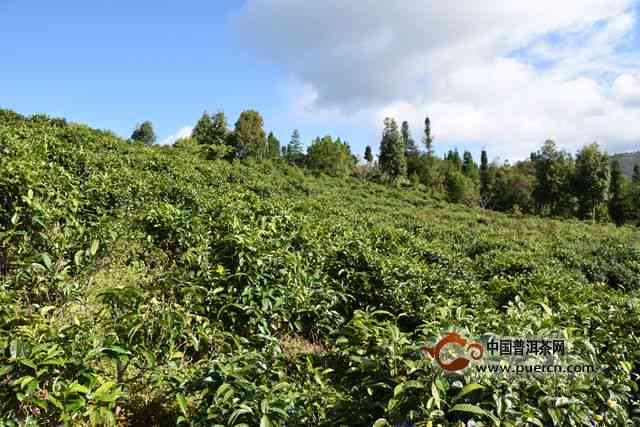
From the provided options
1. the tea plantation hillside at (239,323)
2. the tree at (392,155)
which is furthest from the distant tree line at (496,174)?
the tea plantation hillside at (239,323)

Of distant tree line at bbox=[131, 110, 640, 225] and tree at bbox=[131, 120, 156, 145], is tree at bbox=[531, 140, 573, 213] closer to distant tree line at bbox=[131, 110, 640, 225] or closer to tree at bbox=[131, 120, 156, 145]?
distant tree line at bbox=[131, 110, 640, 225]

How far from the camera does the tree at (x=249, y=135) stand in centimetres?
3099

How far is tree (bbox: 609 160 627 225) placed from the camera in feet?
113

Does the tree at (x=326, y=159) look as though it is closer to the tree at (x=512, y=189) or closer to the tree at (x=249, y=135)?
the tree at (x=249, y=135)

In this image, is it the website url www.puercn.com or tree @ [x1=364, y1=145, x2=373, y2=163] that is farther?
tree @ [x1=364, y1=145, x2=373, y2=163]

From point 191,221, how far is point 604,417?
380 cm

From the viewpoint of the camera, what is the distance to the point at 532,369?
1.94 metres

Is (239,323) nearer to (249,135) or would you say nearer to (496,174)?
(249,135)

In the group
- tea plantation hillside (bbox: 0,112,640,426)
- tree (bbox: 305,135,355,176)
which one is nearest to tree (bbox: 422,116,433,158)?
tree (bbox: 305,135,355,176)

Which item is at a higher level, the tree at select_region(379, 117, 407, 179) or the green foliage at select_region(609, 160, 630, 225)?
the tree at select_region(379, 117, 407, 179)

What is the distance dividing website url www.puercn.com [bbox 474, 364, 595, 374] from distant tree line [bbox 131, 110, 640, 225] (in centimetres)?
2450

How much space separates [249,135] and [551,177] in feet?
85.5

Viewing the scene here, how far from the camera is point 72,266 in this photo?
10.4 ft

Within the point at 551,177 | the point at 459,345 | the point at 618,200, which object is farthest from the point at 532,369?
the point at 618,200
